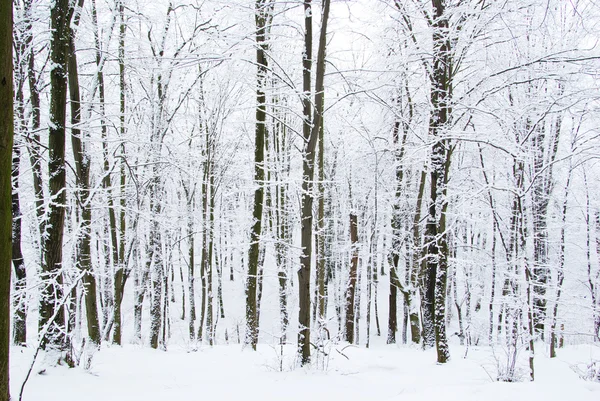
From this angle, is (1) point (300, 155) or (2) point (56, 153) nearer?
(2) point (56, 153)

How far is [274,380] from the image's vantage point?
548cm

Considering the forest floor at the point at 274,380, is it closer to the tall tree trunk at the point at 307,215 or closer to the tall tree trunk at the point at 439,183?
the tall tree trunk at the point at 307,215

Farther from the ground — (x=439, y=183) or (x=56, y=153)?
(x=56, y=153)

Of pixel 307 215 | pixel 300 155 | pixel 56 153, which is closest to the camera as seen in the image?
pixel 56 153

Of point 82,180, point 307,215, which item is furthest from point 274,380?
point 82,180

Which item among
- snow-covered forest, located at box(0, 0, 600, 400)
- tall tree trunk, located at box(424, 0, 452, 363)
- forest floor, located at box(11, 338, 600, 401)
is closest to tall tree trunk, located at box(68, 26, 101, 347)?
snow-covered forest, located at box(0, 0, 600, 400)

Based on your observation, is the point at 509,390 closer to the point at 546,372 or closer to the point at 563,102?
the point at 546,372

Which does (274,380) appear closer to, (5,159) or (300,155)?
(5,159)

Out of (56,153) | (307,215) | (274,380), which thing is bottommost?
(274,380)

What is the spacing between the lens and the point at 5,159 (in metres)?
2.67

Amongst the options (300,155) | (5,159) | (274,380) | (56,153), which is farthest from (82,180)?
(274,380)

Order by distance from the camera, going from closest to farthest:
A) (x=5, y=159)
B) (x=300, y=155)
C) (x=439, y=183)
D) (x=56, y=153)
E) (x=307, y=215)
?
(x=5, y=159), (x=56, y=153), (x=307, y=215), (x=439, y=183), (x=300, y=155)

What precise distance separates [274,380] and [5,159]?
4.54 meters

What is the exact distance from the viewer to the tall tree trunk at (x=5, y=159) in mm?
2637
